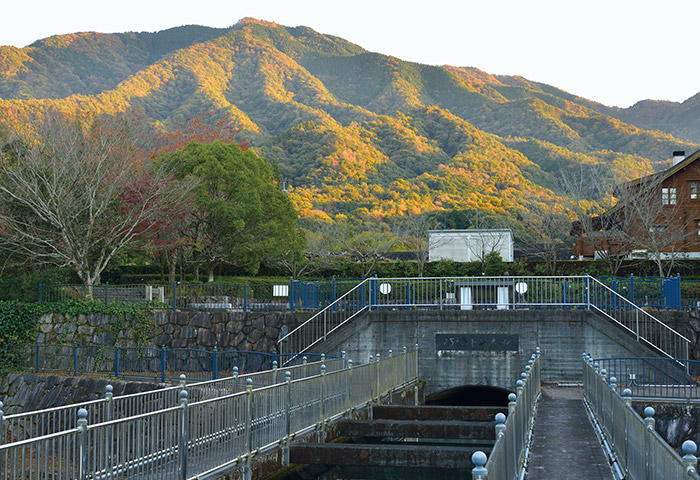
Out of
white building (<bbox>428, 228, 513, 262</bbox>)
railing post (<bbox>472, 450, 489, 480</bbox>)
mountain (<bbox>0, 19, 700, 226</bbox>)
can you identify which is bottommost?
railing post (<bbox>472, 450, 489, 480</bbox>)

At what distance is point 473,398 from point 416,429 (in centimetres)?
1157

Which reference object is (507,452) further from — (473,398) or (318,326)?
(473,398)

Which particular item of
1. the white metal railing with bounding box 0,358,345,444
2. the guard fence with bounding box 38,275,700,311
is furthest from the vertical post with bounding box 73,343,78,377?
the white metal railing with bounding box 0,358,345,444

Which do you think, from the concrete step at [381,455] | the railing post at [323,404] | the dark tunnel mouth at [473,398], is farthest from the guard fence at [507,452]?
the dark tunnel mouth at [473,398]

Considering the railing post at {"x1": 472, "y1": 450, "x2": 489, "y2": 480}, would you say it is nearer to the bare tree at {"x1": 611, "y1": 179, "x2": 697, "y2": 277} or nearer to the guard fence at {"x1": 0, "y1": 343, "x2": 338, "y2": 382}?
the guard fence at {"x1": 0, "y1": 343, "x2": 338, "y2": 382}

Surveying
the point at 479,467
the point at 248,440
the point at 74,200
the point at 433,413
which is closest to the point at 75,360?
the point at 74,200

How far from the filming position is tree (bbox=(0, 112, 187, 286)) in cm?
3044

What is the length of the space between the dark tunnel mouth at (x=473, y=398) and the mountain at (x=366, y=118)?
36645 mm

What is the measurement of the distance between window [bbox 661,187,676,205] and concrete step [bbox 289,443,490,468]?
1556 inches

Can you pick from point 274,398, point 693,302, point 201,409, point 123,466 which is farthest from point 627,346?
point 123,466

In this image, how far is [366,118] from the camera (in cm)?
13638

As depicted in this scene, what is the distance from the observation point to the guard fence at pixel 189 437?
26.5ft

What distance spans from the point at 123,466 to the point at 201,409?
1783mm

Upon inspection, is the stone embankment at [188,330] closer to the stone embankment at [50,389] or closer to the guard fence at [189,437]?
the stone embankment at [50,389]
